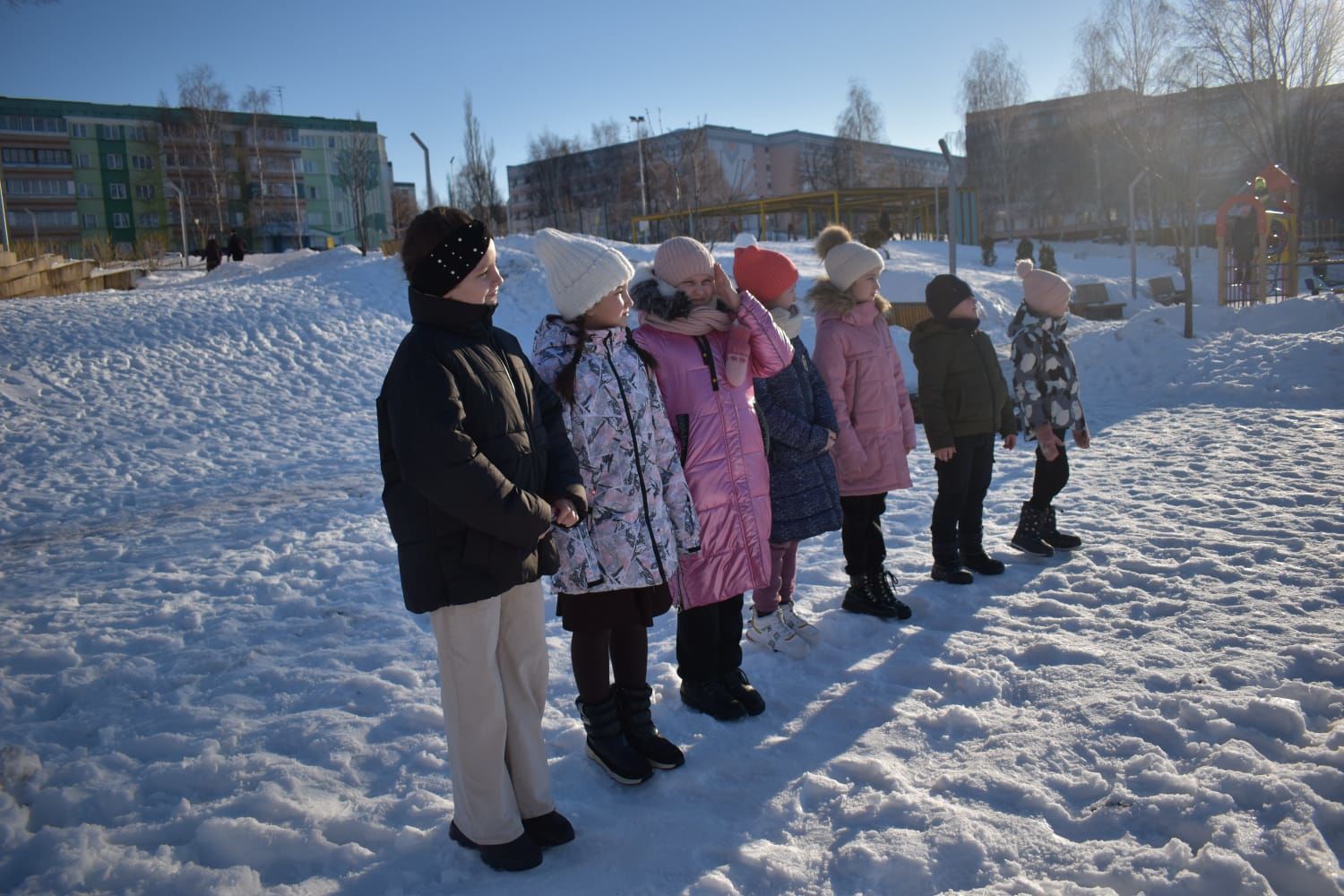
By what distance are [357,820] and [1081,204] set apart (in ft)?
231

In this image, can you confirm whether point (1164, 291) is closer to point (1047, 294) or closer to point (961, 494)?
point (1047, 294)

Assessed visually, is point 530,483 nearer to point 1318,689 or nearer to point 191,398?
point 1318,689

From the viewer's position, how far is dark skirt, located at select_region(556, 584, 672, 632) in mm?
2879

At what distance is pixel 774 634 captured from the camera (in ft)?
13.0

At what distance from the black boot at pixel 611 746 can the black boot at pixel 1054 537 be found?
3.22 m

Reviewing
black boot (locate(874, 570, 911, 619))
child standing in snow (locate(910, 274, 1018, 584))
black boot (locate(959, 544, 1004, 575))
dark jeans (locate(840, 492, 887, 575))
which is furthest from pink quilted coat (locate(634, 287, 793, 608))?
black boot (locate(959, 544, 1004, 575))

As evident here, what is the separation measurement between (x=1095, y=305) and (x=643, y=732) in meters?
25.1

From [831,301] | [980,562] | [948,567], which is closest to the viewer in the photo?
[831,301]

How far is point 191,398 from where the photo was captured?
1085cm

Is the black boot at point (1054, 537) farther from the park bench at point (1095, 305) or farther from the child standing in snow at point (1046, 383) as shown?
the park bench at point (1095, 305)

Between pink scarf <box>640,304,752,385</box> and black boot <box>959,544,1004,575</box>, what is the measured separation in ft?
7.28

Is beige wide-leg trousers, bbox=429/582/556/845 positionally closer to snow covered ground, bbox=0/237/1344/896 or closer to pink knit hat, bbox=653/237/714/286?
snow covered ground, bbox=0/237/1344/896

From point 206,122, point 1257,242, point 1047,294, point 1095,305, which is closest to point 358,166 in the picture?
point 206,122

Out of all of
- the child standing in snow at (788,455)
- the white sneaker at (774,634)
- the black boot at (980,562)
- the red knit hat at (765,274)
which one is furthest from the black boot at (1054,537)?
the red knit hat at (765,274)
